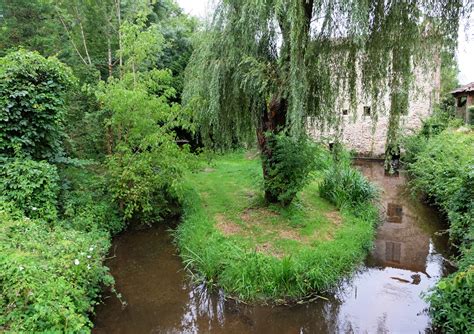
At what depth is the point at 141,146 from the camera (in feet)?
22.4

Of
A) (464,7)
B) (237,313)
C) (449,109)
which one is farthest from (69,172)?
(449,109)

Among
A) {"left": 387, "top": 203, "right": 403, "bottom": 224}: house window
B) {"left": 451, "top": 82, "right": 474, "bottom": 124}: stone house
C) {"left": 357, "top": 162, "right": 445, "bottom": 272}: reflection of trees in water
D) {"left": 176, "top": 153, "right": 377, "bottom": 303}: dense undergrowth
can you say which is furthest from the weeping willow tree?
{"left": 451, "top": 82, "right": 474, "bottom": 124}: stone house

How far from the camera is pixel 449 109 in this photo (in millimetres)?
18391

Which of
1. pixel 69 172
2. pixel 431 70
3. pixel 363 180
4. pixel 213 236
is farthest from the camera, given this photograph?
pixel 363 180

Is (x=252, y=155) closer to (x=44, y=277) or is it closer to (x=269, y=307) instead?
(x=269, y=307)

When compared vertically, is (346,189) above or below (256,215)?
above

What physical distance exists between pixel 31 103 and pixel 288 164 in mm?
4933

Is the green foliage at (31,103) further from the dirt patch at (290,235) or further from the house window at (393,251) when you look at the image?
the house window at (393,251)

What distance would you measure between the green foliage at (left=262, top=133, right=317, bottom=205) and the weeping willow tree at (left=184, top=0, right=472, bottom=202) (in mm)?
215

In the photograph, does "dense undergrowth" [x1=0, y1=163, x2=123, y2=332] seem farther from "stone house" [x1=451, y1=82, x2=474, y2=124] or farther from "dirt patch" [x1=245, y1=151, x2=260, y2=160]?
"stone house" [x1=451, y1=82, x2=474, y2=124]

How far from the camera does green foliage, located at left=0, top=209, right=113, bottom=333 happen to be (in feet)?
10.4

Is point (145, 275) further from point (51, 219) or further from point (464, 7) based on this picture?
point (464, 7)

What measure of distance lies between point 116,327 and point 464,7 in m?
6.78

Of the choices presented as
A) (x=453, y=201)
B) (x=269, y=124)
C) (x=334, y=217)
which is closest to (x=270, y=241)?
(x=334, y=217)
